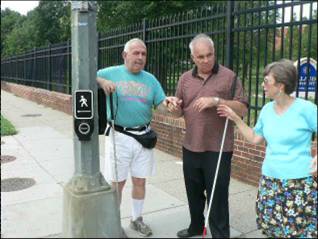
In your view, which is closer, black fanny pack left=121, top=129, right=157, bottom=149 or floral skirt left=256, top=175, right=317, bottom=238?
floral skirt left=256, top=175, right=317, bottom=238

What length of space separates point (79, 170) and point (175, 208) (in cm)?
162

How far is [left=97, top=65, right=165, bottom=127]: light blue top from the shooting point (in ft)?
11.9

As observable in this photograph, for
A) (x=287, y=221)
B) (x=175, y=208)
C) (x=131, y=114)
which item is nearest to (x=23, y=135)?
(x=175, y=208)

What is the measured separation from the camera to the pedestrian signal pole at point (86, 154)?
321 cm

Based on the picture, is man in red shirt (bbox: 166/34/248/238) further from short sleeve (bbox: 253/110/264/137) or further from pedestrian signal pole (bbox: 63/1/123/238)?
pedestrian signal pole (bbox: 63/1/123/238)

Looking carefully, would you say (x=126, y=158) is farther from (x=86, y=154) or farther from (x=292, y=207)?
(x=292, y=207)

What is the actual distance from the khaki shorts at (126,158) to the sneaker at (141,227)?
1.65 feet

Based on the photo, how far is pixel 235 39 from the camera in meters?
6.14

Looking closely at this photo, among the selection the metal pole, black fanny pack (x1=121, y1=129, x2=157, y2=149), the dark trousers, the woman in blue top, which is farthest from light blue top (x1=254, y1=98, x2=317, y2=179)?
the metal pole

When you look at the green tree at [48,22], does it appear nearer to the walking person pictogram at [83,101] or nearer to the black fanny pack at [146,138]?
the black fanny pack at [146,138]

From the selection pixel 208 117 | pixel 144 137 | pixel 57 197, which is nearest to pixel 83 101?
pixel 144 137

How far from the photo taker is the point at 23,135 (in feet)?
30.4

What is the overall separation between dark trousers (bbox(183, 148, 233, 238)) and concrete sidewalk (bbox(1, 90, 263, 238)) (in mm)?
489

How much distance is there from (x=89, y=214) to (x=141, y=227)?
32.5 inches
